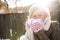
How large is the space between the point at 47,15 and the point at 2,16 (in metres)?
0.31

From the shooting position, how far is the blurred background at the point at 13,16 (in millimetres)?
1030

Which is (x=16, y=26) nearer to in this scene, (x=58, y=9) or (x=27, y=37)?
(x=27, y=37)

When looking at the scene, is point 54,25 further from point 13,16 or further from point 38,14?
point 13,16

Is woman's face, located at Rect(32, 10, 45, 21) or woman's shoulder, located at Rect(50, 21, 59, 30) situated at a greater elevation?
woman's face, located at Rect(32, 10, 45, 21)

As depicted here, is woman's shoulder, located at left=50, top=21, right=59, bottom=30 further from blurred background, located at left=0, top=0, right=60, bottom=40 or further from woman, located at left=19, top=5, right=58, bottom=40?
blurred background, located at left=0, top=0, right=60, bottom=40

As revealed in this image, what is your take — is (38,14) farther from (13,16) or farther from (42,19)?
(13,16)

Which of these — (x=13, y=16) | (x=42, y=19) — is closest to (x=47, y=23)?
(x=42, y=19)

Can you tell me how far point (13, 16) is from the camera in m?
1.04

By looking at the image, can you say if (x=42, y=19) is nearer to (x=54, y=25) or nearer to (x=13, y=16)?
(x=54, y=25)

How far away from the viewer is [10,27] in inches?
41.3

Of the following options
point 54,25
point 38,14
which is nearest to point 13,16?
point 38,14

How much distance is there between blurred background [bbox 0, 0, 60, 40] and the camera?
3.38 ft

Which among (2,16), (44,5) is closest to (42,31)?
(44,5)

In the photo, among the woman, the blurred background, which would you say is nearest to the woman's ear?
the woman
